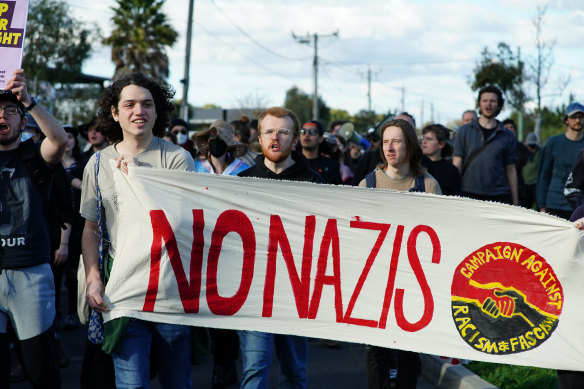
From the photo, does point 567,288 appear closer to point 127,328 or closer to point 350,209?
point 350,209

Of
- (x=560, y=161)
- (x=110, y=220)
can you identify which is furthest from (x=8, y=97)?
(x=560, y=161)

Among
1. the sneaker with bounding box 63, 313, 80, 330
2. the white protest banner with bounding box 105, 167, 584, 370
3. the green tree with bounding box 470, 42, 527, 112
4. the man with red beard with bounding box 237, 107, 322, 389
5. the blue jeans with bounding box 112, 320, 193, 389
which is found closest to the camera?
the blue jeans with bounding box 112, 320, 193, 389

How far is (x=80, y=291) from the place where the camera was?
438cm

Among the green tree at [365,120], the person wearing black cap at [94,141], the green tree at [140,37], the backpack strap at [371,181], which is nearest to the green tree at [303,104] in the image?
the green tree at [365,120]

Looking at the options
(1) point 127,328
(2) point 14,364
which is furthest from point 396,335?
(2) point 14,364

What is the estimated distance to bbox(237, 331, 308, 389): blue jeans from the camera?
443cm

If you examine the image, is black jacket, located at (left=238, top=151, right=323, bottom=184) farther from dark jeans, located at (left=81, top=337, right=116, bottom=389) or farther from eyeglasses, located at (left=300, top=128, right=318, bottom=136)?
eyeglasses, located at (left=300, top=128, right=318, bottom=136)

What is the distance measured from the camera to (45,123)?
428cm

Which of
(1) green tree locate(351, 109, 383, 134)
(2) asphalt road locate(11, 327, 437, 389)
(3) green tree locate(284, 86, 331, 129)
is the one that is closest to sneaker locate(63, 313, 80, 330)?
(2) asphalt road locate(11, 327, 437, 389)

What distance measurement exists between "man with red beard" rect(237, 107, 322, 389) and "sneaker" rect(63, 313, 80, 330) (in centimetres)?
420

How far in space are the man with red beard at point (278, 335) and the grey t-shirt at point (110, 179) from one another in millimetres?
665

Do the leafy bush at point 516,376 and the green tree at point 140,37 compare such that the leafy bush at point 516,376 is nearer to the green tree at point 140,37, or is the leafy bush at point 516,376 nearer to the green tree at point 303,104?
the green tree at point 140,37

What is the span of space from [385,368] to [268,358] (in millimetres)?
888

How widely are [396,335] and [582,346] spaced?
0.99 meters
